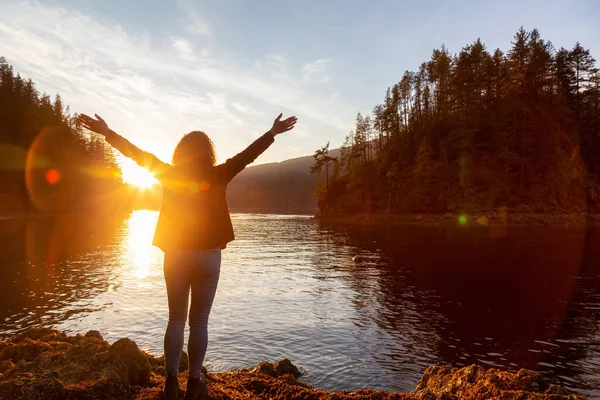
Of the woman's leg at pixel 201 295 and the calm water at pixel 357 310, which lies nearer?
the woman's leg at pixel 201 295

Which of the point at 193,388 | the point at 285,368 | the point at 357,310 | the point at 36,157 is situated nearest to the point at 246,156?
the point at 193,388

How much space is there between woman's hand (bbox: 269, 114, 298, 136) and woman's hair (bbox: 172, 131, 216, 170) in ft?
2.74

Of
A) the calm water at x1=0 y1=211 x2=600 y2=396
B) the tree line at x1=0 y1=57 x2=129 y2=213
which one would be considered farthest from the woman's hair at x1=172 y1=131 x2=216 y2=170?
the tree line at x1=0 y1=57 x2=129 y2=213

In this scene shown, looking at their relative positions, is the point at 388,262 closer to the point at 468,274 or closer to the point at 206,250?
the point at 468,274

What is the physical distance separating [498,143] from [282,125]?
9005 cm

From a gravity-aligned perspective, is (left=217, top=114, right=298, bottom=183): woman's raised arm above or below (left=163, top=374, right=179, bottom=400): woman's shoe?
above

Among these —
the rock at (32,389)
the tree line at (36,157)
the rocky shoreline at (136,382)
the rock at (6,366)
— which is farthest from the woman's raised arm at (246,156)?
the tree line at (36,157)

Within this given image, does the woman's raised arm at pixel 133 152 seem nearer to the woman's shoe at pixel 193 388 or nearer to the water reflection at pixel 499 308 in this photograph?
the woman's shoe at pixel 193 388

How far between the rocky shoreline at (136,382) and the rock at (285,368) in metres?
1.31

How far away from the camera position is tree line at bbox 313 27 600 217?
79.1 meters

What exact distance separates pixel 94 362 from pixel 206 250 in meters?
3.53

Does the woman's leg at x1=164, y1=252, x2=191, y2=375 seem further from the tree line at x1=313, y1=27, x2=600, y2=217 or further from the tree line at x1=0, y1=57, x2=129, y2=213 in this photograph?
the tree line at x1=0, y1=57, x2=129, y2=213

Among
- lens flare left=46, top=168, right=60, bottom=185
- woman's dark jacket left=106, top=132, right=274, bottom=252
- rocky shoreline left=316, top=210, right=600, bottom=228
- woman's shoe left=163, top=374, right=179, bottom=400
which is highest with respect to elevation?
lens flare left=46, top=168, right=60, bottom=185

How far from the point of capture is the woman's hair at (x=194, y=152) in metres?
4.80
